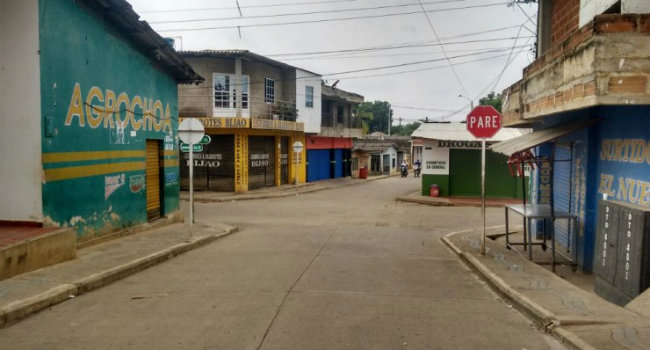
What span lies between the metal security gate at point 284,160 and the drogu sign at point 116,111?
1895cm

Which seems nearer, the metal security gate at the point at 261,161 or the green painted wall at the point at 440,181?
the green painted wall at the point at 440,181

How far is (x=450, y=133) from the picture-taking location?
2619 cm

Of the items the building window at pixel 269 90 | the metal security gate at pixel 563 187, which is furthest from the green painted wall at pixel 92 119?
the building window at pixel 269 90

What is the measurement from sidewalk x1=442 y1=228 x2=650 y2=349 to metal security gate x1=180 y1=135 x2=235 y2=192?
67.1ft

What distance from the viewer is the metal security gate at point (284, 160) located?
112 feet

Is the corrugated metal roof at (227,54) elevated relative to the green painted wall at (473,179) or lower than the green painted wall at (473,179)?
elevated

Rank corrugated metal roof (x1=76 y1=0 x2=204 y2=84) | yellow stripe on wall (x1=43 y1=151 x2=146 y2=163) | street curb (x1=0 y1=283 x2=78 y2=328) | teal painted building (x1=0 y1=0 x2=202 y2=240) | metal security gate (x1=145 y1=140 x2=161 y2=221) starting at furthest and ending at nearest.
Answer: metal security gate (x1=145 y1=140 x2=161 y2=221) < corrugated metal roof (x1=76 y1=0 x2=204 y2=84) < yellow stripe on wall (x1=43 y1=151 x2=146 y2=163) < teal painted building (x1=0 y1=0 x2=202 y2=240) < street curb (x1=0 y1=283 x2=78 y2=328)

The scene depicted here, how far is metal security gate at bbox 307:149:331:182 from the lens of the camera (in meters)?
38.8

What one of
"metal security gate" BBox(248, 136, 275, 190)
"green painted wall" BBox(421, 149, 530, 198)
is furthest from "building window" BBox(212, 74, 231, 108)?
"green painted wall" BBox(421, 149, 530, 198)

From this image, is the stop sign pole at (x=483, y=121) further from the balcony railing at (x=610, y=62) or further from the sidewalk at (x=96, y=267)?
the sidewalk at (x=96, y=267)

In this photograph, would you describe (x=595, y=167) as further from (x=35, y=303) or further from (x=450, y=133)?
(x=450, y=133)

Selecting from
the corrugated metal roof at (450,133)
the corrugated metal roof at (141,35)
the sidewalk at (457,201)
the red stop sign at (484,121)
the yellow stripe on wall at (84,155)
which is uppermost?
the corrugated metal roof at (141,35)

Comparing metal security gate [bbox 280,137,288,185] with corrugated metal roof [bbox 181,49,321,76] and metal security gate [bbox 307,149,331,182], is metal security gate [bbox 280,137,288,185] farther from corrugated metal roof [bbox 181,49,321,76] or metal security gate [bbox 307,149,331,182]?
corrugated metal roof [bbox 181,49,321,76]

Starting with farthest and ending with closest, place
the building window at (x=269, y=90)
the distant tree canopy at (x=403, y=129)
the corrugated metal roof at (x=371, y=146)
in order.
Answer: the distant tree canopy at (x=403, y=129)
the corrugated metal roof at (x=371, y=146)
the building window at (x=269, y=90)
